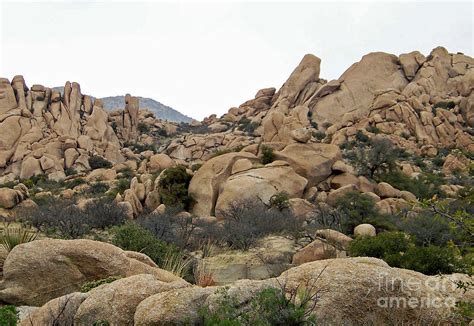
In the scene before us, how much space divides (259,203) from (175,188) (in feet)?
16.8

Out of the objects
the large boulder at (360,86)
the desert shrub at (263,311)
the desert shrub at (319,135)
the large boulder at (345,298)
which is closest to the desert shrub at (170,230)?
the large boulder at (345,298)

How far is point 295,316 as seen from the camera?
555 centimetres

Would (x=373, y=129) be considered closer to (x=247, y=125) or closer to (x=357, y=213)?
(x=247, y=125)

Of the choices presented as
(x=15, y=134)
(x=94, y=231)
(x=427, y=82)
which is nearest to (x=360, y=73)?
(x=427, y=82)

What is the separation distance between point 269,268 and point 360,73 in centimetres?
5130

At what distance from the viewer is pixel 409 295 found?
6504 millimetres

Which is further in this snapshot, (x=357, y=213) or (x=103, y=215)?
(x=103, y=215)

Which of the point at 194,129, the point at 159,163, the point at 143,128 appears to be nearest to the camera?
the point at 159,163

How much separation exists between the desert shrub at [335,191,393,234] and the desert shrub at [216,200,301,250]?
2188 millimetres

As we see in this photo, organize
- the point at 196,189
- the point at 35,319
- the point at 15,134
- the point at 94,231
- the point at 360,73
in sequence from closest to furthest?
the point at 35,319 → the point at 94,231 → the point at 196,189 → the point at 15,134 → the point at 360,73

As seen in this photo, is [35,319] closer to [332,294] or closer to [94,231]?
[332,294]

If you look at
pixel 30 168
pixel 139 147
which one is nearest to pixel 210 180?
pixel 30 168

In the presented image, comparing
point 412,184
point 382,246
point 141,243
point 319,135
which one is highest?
point 319,135

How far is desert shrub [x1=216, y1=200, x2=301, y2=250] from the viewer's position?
58.7 feet
